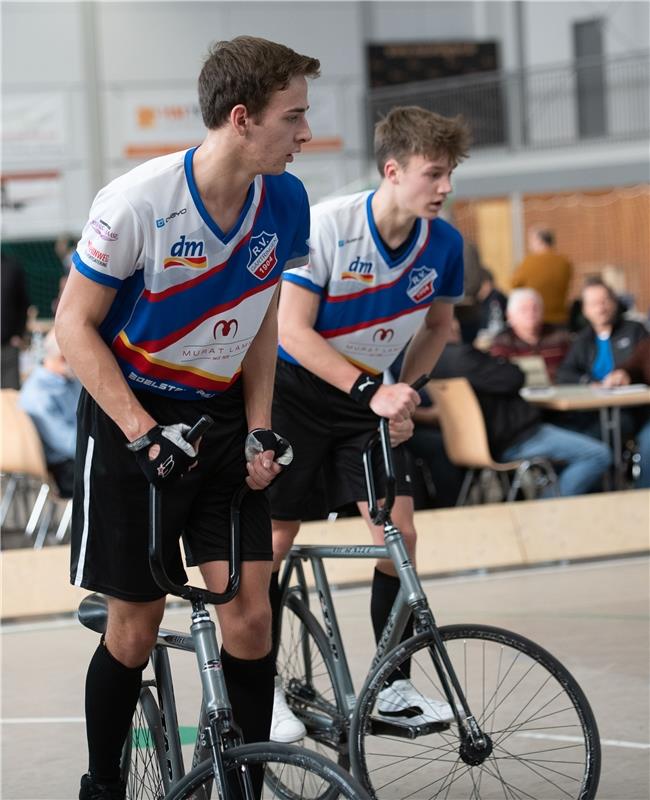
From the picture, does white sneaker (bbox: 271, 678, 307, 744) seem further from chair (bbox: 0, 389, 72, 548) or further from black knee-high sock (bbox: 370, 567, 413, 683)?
chair (bbox: 0, 389, 72, 548)

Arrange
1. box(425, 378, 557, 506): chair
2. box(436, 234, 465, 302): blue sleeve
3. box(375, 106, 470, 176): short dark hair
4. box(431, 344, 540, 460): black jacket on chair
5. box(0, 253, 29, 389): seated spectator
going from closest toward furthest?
box(375, 106, 470, 176): short dark hair → box(436, 234, 465, 302): blue sleeve → box(425, 378, 557, 506): chair → box(431, 344, 540, 460): black jacket on chair → box(0, 253, 29, 389): seated spectator

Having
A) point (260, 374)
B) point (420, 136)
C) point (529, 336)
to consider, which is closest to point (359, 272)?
point (420, 136)

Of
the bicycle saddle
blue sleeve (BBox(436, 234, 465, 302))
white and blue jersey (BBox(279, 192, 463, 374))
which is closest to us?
the bicycle saddle

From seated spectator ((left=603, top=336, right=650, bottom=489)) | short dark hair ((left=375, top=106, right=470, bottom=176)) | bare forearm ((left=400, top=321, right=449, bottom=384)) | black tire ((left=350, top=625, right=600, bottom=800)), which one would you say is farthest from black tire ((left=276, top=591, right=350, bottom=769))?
seated spectator ((left=603, top=336, right=650, bottom=489))

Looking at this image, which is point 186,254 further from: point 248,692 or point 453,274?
point 453,274

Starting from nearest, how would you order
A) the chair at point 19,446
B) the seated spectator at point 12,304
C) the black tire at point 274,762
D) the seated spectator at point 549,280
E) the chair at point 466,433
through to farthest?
the black tire at point 274,762
the chair at point 19,446
the chair at point 466,433
the seated spectator at point 12,304
the seated spectator at point 549,280

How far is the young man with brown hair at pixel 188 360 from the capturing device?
2645 millimetres

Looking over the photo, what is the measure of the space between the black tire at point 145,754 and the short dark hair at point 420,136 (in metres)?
1.55

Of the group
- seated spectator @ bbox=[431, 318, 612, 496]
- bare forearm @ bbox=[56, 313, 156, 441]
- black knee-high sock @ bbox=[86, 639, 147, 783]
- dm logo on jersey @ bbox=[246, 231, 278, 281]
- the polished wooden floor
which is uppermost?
dm logo on jersey @ bbox=[246, 231, 278, 281]

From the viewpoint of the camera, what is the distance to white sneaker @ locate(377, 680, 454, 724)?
11.2ft

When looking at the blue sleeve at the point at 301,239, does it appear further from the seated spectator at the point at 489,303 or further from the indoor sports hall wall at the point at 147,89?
the indoor sports hall wall at the point at 147,89

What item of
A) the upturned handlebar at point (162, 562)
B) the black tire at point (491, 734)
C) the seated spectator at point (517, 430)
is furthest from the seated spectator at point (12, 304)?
the upturned handlebar at point (162, 562)

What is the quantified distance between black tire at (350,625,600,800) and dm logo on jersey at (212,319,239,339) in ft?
2.91

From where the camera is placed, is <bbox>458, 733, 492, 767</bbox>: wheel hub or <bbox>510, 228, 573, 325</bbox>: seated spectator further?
<bbox>510, 228, 573, 325</bbox>: seated spectator
